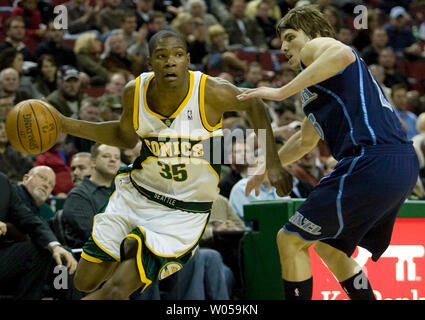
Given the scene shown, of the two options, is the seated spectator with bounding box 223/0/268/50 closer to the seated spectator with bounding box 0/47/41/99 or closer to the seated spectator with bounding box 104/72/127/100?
the seated spectator with bounding box 104/72/127/100

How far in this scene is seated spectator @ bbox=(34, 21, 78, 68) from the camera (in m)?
10.2

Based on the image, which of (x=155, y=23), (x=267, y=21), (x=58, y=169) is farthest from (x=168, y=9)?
(x=58, y=169)

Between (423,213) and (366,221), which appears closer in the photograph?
(366,221)

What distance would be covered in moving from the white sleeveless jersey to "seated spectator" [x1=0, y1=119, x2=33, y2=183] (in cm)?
342

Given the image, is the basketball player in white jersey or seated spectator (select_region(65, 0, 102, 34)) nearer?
the basketball player in white jersey

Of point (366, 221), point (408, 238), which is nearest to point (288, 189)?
point (366, 221)

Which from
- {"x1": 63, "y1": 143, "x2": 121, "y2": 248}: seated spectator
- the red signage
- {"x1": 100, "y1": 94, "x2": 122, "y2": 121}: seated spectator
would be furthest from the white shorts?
{"x1": 100, "y1": 94, "x2": 122, "y2": 121}: seated spectator

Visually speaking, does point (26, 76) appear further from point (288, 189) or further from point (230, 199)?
point (288, 189)

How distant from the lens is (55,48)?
10.2 metres

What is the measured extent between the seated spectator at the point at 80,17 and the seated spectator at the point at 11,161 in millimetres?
4388

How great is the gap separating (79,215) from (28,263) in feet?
1.99

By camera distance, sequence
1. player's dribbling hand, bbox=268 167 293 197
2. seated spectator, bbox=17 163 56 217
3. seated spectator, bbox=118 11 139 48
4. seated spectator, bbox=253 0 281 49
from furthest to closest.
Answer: seated spectator, bbox=253 0 281 49 < seated spectator, bbox=118 11 139 48 < seated spectator, bbox=17 163 56 217 < player's dribbling hand, bbox=268 167 293 197

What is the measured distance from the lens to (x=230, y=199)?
689 cm

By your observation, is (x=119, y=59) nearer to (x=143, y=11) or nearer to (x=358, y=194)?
(x=143, y=11)
